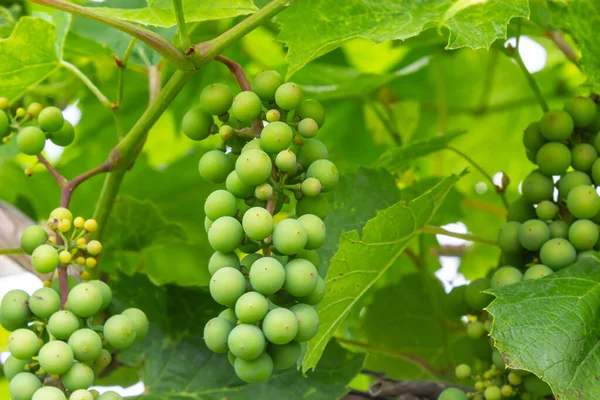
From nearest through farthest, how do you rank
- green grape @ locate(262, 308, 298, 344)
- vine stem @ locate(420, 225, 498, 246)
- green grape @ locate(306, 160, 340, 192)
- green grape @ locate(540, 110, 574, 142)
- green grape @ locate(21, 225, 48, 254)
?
green grape @ locate(262, 308, 298, 344) → green grape @ locate(306, 160, 340, 192) → green grape @ locate(21, 225, 48, 254) → green grape @ locate(540, 110, 574, 142) → vine stem @ locate(420, 225, 498, 246)

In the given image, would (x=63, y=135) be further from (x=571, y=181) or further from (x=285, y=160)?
(x=571, y=181)

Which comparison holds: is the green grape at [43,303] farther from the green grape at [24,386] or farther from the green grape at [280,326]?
the green grape at [280,326]

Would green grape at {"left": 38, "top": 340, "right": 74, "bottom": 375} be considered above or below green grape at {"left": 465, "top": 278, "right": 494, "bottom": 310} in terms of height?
above

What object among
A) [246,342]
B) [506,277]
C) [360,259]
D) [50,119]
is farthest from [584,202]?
[50,119]

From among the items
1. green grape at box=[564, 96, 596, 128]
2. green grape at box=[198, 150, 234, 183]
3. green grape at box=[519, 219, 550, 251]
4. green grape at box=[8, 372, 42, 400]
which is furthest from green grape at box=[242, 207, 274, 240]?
green grape at box=[564, 96, 596, 128]

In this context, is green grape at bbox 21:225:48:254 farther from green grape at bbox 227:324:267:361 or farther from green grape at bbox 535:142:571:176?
green grape at bbox 535:142:571:176

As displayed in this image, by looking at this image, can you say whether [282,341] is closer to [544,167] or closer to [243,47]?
[544,167]

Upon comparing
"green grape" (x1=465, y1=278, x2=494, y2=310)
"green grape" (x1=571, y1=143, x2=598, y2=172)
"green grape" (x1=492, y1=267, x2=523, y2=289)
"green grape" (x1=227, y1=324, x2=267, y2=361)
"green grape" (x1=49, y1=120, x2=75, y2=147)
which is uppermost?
"green grape" (x1=49, y1=120, x2=75, y2=147)

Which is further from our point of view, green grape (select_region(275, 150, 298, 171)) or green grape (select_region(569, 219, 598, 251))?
green grape (select_region(569, 219, 598, 251))
